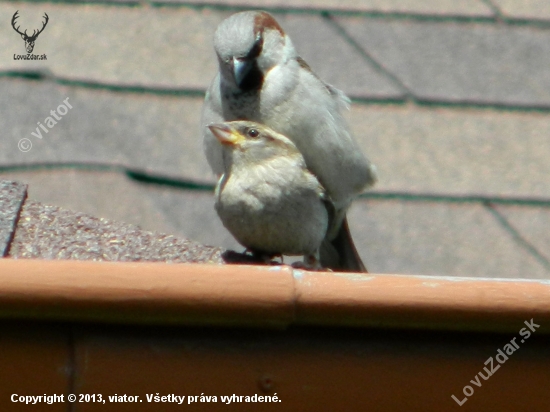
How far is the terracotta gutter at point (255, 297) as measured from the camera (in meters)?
1.78

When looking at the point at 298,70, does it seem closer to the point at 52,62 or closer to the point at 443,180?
the point at 443,180

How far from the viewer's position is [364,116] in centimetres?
331

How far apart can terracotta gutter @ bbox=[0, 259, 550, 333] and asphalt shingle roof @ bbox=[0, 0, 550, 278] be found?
3.62ft

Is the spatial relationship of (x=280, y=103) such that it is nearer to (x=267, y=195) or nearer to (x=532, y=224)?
(x=267, y=195)

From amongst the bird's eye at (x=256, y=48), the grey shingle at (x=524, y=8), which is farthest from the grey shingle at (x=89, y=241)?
the grey shingle at (x=524, y=8)

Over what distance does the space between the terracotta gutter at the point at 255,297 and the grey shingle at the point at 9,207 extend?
0.52 m

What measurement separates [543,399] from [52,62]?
189cm

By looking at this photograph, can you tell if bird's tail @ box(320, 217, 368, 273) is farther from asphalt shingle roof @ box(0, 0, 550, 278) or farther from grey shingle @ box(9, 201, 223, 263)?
grey shingle @ box(9, 201, 223, 263)

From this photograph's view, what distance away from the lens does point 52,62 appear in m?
3.25

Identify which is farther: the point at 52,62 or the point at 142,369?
the point at 52,62

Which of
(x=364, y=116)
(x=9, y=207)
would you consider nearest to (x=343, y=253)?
(x=364, y=116)

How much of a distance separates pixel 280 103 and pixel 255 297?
1221 mm

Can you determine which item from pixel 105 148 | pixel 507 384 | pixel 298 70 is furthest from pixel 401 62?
pixel 507 384

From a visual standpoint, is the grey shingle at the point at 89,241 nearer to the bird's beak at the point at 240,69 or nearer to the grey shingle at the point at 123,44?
the bird's beak at the point at 240,69
